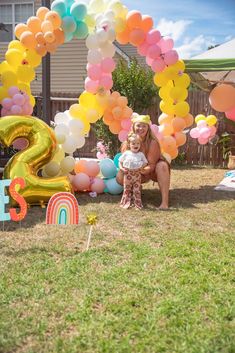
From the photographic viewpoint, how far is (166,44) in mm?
6926

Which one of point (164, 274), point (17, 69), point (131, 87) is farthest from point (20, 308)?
point (131, 87)

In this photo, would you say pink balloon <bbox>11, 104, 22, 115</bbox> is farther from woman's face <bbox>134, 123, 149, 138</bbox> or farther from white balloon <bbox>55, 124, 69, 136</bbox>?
woman's face <bbox>134, 123, 149, 138</bbox>

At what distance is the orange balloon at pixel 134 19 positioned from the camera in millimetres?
6680

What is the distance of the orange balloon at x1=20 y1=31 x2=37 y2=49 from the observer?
6504 mm

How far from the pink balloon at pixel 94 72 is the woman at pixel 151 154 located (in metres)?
1.16

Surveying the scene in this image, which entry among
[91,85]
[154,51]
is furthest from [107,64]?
[154,51]

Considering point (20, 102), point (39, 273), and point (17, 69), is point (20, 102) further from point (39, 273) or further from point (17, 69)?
point (39, 273)

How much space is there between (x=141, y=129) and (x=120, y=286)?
334 cm

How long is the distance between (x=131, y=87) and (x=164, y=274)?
8.41m

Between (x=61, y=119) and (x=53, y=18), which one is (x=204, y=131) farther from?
(x=53, y=18)

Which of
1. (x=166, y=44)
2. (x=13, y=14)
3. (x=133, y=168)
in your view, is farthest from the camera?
(x=13, y=14)

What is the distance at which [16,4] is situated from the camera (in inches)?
685

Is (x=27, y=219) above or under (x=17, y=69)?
under

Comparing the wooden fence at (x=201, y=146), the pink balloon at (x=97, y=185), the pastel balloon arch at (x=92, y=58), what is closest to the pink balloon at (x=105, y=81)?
the pastel balloon arch at (x=92, y=58)
